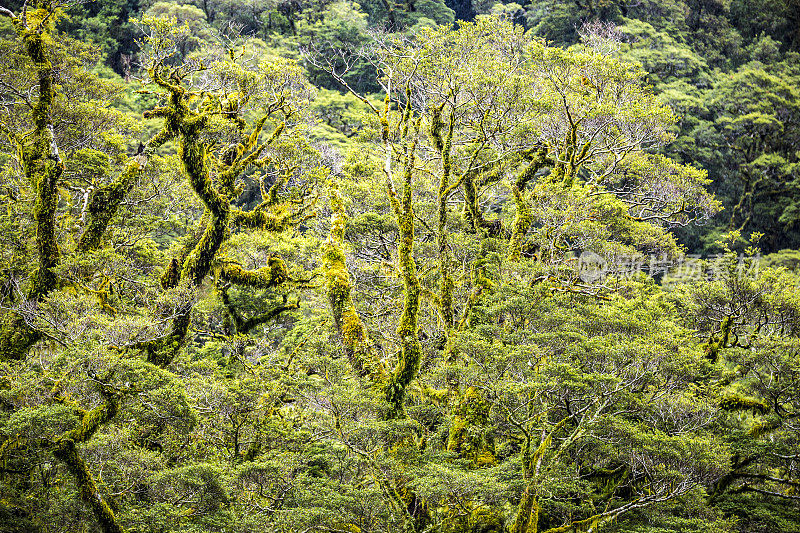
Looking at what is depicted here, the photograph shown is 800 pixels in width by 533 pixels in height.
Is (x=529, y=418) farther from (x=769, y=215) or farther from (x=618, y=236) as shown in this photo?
(x=769, y=215)

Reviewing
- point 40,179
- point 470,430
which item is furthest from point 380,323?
point 40,179

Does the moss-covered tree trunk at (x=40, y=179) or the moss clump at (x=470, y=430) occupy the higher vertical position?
the moss-covered tree trunk at (x=40, y=179)

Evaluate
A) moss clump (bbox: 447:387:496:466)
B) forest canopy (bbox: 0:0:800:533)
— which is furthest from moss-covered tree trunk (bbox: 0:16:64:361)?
moss clump (bbox: 447:387:496:466)

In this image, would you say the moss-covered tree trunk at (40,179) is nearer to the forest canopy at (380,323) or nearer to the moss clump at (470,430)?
the forest canopy at (380,323)

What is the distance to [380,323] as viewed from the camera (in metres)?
12.0

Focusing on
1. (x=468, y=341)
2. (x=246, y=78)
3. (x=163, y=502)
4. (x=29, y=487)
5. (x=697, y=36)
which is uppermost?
(x=697, y=36)

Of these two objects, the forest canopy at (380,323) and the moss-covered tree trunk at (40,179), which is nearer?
the forest canopy at (380,323)

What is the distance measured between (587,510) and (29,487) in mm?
8012

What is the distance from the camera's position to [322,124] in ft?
73.5

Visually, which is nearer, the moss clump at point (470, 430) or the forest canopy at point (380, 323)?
the forest canopy at point (380, 323)

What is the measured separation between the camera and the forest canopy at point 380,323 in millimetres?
8305

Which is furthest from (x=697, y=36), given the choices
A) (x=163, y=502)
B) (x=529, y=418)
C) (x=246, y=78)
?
(x=163, y=502)

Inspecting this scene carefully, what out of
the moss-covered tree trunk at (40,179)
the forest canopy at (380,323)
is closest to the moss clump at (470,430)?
the forest canopy at (380,323)

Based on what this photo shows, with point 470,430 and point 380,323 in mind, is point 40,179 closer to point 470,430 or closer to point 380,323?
point 380,323
